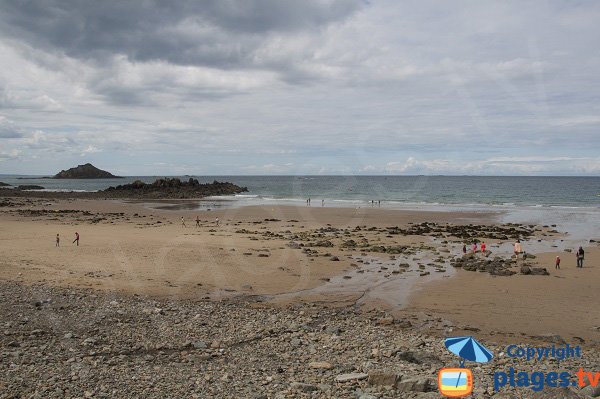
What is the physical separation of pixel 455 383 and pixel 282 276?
45.6ft

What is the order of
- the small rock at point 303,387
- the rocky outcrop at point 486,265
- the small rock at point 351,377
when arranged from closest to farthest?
the small rock at point 303,387, the small rock at point 351,377, the rocky outcrop at point 486,265

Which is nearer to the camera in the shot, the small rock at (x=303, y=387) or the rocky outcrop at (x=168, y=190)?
the small rock at (x=303, y=387)

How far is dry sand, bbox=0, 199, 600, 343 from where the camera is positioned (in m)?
16.2

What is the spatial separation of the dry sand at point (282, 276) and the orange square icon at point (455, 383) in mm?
5895

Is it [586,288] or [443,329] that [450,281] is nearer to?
[586,288]

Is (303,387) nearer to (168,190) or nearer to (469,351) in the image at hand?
(469,351)

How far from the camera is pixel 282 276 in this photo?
2172cm

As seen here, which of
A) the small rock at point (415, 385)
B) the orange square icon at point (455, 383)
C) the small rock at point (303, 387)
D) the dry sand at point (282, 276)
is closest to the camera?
the orange square icon at point (455, 383)

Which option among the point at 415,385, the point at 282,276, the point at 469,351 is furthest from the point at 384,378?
the point at 282,276

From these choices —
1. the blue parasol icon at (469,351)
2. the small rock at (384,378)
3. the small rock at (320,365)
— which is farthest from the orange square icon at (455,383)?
the small rock at (320,365)

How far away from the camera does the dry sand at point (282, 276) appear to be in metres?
16.2

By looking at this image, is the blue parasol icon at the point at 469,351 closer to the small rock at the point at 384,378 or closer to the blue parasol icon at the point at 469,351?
the blue parasol icon at the point at 469,351

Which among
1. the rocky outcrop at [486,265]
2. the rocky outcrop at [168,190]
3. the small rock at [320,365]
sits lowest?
the small rock at [320,365]

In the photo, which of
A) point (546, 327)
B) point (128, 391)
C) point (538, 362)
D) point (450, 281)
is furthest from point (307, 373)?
point (450, 281)
